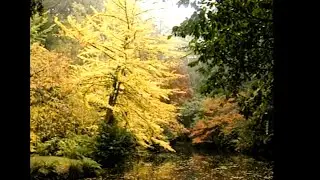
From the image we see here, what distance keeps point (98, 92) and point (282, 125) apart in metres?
14.9

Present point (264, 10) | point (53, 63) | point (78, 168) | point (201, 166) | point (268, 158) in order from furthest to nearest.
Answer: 1. point (268, 158)
2. point (201, 166)
3. point (78, 168)
4. point (53, 63)
5. point (264, 10)

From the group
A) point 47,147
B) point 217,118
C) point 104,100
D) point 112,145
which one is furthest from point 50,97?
point 217,118

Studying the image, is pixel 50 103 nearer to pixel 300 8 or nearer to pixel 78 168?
pixel 78 168

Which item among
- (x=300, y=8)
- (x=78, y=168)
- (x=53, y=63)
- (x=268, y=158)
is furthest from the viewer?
(x=268, y=158)

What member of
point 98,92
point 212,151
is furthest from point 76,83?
point 212,151

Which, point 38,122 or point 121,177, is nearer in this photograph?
point 38,122

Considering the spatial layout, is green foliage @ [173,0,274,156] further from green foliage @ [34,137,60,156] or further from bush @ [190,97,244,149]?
bush @ [190,97,244,149]

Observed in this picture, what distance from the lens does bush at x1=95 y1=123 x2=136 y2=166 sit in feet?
53.3

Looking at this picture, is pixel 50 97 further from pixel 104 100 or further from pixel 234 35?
pixel 234 35

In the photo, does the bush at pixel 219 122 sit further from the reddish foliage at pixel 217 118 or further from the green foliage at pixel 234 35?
the green foliage at pixel 234 35

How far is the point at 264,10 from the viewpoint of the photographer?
6262 mm

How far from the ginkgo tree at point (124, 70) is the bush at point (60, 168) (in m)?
2.51

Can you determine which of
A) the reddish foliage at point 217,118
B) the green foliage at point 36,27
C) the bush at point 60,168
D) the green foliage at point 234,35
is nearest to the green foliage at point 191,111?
the reddish foliage at point 217,118

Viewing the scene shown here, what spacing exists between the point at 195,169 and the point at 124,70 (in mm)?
4936
